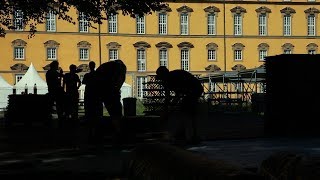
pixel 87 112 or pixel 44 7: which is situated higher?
pixel 44 7

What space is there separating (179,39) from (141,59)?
4.80 metres

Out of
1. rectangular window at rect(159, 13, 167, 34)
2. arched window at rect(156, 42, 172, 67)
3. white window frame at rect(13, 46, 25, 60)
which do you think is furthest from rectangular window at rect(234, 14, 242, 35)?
white window frame at rect(13, 46, 25, 60)

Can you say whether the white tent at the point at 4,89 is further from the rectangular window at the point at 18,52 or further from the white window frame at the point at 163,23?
the white window frame at the point at 163,23

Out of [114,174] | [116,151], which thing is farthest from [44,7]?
[114,174]

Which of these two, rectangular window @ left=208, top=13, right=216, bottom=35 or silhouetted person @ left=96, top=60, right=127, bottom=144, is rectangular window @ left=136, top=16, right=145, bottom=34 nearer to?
rectangular window @ left=208, top=13, right=216, bottom=35

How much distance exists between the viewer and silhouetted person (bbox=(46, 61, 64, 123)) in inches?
581

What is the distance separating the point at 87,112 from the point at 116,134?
761mm

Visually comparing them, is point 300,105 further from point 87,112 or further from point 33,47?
point 33,47

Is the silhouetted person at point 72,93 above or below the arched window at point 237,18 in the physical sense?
below

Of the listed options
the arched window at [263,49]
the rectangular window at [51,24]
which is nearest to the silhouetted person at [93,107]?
the rectangular window at [51,24]

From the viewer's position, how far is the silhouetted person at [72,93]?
14729 mm

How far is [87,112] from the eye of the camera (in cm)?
1039

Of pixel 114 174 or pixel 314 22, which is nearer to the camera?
pixel 114 174

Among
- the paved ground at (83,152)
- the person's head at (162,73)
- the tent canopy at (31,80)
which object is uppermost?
the tent canopy at (31,80)
